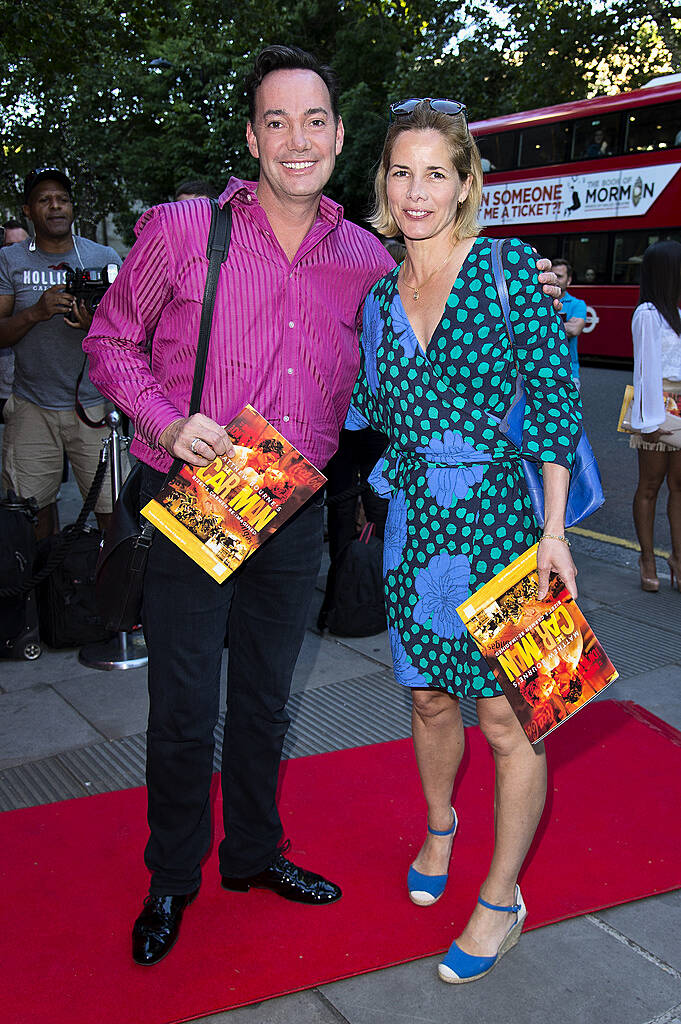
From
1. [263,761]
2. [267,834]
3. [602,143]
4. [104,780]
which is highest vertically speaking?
[602,143]

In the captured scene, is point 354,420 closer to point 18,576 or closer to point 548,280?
point 548,280

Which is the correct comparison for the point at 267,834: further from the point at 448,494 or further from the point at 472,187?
the point at 472,187

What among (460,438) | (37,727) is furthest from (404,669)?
(37,727)

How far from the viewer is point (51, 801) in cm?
309

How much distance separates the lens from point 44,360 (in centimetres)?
454

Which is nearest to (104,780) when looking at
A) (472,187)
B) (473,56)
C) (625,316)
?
(472,187)

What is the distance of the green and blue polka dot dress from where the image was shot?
2141 mm

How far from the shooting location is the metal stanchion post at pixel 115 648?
4230mm

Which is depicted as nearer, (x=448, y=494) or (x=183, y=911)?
(x=448, y=494)

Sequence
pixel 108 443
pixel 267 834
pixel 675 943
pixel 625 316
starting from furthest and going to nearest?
pixel 625 316
pixel 108 443
pixel 267 834
pixel 675 943

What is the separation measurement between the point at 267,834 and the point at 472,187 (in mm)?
1743

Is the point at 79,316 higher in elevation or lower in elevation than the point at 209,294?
lower

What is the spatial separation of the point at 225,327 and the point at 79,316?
7.08ft

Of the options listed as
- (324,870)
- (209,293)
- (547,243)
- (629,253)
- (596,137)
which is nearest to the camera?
(209,293)
